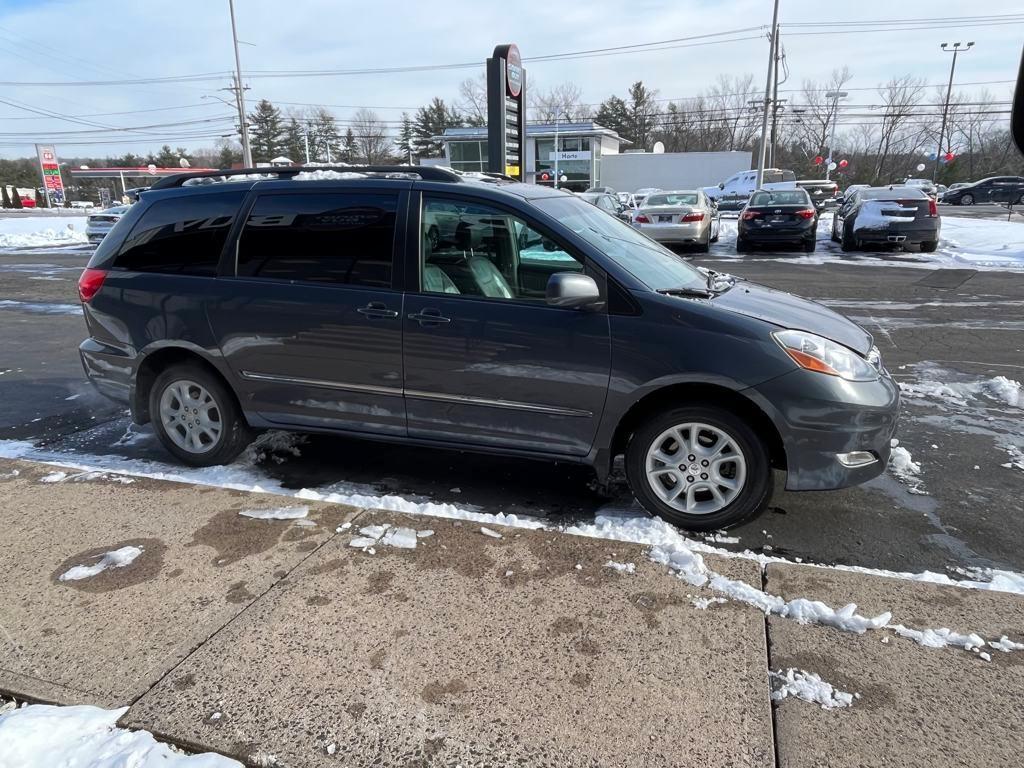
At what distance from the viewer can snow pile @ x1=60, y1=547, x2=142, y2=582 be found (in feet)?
10.4

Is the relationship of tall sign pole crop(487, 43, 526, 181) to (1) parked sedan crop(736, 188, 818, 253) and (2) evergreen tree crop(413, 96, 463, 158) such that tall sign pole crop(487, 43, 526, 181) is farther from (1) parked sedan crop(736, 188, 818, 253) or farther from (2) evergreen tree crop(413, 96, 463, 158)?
(2) evergreen tree crop(413, 96, 463, 158)

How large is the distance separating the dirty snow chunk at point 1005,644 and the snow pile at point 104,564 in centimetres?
369

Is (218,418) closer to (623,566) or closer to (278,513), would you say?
(278,513)

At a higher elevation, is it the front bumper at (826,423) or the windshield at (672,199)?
the windshield at (672,199)

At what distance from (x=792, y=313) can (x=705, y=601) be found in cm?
171

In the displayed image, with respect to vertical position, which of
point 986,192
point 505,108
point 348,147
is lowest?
point 986,192

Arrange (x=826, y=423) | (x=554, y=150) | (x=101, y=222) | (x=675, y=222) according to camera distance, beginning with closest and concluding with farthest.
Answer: (x=826, y=423) → (x=675, y=222) → (x=101, y=222) → (x=554, y=150)

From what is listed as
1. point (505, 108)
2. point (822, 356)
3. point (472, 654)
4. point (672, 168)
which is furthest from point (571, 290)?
point (672, 168)

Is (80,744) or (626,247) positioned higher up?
(626,247)

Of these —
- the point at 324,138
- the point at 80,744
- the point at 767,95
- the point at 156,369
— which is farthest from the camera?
the point at 324,138

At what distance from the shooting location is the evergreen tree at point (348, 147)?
269 ft

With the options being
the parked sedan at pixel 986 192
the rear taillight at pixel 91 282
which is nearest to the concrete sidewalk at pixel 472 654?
the rear taillight at pixel 91 282

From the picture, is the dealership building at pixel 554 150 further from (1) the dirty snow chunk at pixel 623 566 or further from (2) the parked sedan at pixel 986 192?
(1) the dirty snow chunk at pixel 623 566

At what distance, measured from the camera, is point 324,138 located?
80.8 m
